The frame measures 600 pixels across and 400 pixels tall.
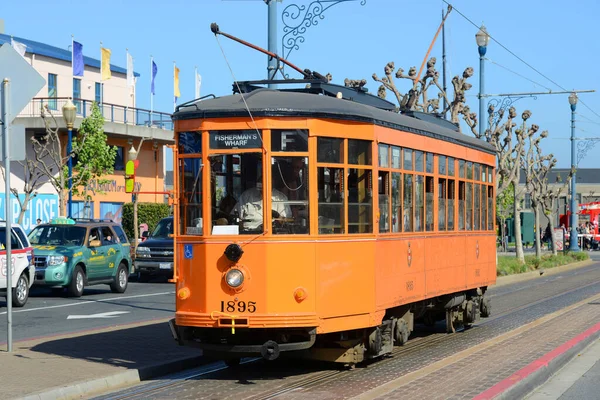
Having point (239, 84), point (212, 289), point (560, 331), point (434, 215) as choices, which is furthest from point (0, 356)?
point (560, 331)

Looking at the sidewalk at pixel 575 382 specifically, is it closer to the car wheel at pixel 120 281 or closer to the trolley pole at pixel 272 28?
the trolley pole at pixel 272 28

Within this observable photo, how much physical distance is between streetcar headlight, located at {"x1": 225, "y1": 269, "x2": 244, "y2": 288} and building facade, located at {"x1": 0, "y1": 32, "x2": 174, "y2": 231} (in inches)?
1302

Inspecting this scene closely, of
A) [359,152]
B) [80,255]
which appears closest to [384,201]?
[359,152]

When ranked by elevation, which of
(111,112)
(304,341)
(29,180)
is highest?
(111,112)

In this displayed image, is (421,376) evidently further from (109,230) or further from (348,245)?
(109,230)

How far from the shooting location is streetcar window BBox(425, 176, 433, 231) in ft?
44.3

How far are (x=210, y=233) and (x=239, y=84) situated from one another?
7.04 feet

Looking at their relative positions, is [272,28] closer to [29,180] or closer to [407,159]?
[407,159]

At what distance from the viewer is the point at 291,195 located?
1081cm

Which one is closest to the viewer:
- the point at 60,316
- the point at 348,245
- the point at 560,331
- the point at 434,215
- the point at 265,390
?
the point at 265,390

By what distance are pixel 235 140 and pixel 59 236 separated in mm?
14961

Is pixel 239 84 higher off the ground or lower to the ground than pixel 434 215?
higher

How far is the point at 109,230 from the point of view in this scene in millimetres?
25969

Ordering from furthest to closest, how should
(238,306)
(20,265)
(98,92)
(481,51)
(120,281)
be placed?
1. (98,92)
2. (481,51)
3. (120,281)
4. (20,265)
5. (238,306)
